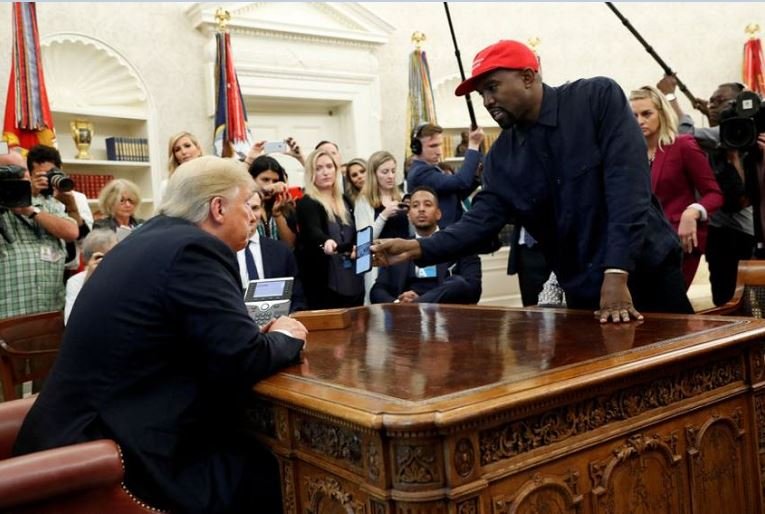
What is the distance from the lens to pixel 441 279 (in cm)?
332

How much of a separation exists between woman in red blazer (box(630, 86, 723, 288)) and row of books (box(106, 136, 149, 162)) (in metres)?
3.89

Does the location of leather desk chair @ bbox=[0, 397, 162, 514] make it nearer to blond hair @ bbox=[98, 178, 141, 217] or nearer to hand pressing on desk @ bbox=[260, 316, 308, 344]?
hand pressing on desk @ bbox=[260, 316, 308, 344]

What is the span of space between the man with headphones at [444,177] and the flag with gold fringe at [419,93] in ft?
7.69

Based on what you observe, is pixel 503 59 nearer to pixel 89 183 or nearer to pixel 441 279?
pixel 441 279

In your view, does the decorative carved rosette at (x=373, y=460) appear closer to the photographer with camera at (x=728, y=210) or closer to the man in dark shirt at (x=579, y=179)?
the man in dark shirt at (x=579, y=179)

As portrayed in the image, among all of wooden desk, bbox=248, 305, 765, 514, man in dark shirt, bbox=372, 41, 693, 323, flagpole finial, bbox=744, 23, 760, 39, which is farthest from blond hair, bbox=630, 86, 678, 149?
flagpole finial, bbox=744, 23, 760, 39

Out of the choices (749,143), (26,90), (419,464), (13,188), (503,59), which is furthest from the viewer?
(26,90)

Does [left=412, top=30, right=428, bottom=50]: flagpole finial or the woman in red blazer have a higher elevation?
[left=412, top=30, right=428, bottom=50]: flagpole finial

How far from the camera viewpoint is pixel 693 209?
2.86 m

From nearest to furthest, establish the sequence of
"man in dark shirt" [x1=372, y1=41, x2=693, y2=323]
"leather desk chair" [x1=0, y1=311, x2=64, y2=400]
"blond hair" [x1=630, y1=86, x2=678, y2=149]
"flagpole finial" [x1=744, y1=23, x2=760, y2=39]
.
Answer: "man in dark shirt" [x1=372, y1=41, x2=693, y2=323] < "leather desk chair" [x1=0, y1=311, x2=64, y2=400] < "blond hair" [x1=630, y1=86, x2=678, y2=149] < "flagpole finial" [x1=744, y1=23, x2=760, y2=39]

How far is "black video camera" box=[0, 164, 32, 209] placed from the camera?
9.62 feet

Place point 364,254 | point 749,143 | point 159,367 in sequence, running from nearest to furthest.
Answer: point 159,367
point 364,254
point 749,143

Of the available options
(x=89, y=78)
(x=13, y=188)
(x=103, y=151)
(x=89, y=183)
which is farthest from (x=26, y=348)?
(x=89, y=78)

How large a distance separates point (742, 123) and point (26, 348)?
110 inches
